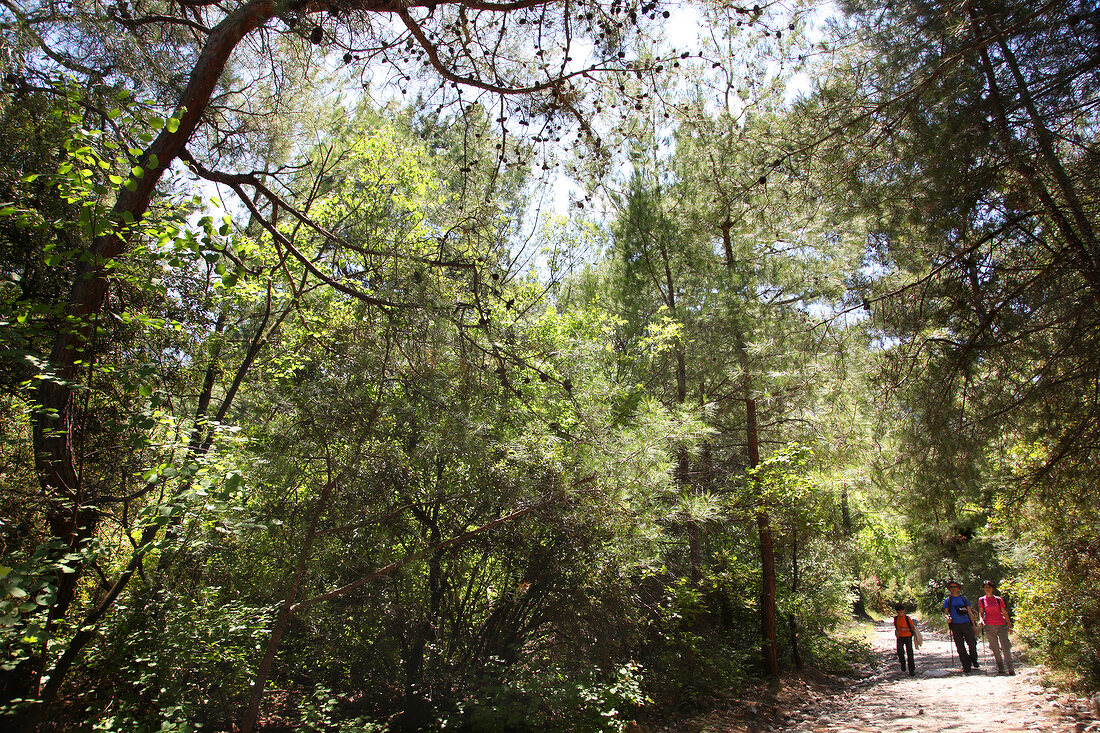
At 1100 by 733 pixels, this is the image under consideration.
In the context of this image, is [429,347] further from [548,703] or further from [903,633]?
[903,633]

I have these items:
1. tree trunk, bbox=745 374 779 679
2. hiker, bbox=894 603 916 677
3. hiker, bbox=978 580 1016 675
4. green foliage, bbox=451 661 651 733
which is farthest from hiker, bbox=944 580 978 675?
green foliage, bbox=451 661 651 733

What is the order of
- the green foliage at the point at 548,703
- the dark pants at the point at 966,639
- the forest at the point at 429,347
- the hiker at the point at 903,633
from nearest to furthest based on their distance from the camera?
1. the forest at the point at 429,347
2. the green foliage at the point at 548,703
3. the dark pants at the point at 966,639
4. the hiker at the point at 903,633

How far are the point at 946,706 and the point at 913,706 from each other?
48 centimetres

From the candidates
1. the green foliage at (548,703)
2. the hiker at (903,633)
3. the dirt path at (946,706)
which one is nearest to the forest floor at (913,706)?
the dirt path at (946,706)

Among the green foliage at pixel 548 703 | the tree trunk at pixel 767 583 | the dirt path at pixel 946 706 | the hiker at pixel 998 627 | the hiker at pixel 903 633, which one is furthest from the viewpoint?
the hiker at pixel 903 633

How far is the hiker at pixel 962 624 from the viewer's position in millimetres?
9023

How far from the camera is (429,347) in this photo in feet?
14.2

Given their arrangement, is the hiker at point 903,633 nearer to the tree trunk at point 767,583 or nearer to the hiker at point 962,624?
the hiker at point 962,624

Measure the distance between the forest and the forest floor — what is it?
0.65 metres

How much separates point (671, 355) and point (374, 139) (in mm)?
6663

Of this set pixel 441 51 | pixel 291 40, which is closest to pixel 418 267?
pixel 441 51

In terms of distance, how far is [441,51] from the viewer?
4.31 metres

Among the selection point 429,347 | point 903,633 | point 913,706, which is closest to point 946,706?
point 913,706

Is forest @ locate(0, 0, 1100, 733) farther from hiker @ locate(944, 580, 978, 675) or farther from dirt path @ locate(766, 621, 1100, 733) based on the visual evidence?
hiker @ locate(944, 580, 978, 675)
